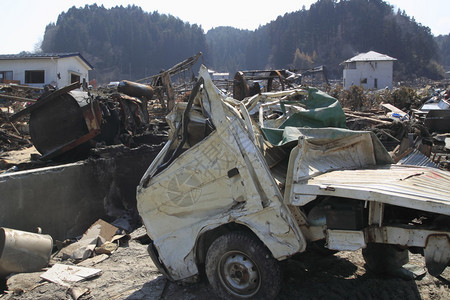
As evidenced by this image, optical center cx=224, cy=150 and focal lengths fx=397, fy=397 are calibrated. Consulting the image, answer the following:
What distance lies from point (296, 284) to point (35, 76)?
3218cm

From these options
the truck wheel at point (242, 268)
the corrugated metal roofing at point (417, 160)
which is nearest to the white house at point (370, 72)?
the corrugated metal roofing at point (417, 160)

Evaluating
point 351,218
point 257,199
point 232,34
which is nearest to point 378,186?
point 351,218

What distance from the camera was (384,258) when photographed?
13.9 feet

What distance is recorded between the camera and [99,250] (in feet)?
18.7

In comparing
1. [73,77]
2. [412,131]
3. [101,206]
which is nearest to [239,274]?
[101,206]

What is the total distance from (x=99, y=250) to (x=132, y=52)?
81.3 metres

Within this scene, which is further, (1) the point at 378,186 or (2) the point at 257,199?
(2) the point at 257,199

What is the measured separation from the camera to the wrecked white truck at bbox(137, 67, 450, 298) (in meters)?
3.24

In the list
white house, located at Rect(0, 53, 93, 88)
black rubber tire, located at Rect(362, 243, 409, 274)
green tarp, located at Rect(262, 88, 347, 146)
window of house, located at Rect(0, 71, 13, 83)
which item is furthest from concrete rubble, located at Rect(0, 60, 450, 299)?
window of house, located at Rect(0, 71, 13, 83)

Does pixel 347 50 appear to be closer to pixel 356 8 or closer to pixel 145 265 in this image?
pixel 356 8

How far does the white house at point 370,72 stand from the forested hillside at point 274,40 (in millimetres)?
18873

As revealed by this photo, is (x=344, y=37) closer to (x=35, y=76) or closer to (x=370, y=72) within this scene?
(x=370, y=72)

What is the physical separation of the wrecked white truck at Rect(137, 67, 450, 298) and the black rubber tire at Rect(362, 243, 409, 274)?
0.01 m

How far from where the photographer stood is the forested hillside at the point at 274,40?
7862cm
